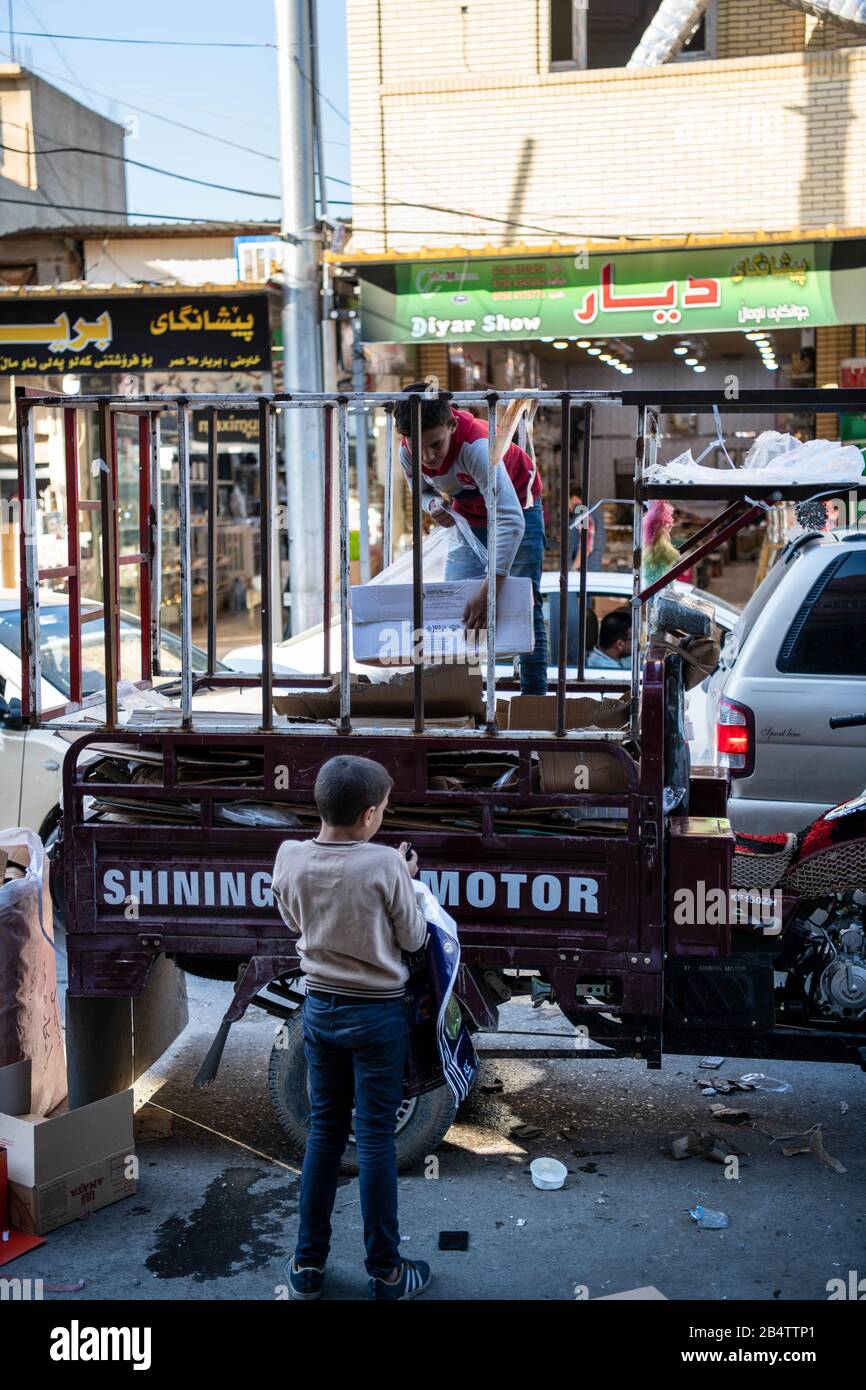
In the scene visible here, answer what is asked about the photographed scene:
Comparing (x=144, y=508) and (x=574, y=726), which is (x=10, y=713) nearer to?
(x=144, y=508)

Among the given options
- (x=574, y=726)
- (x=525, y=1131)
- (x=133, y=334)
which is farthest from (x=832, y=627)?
Result: (x=133, y=334)

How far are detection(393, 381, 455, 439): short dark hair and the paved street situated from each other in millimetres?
2466

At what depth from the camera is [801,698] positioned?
6.62m

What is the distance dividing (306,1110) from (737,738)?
3021 mm

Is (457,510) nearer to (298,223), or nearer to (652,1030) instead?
(652,1030)

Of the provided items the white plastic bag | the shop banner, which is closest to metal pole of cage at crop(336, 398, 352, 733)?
the white plastic bag

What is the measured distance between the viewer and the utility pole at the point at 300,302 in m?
12.0

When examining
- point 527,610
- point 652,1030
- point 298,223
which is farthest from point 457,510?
point 298,223

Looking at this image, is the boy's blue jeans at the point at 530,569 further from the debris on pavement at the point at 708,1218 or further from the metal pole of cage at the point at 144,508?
the debris on pavement at the point at 708,1218

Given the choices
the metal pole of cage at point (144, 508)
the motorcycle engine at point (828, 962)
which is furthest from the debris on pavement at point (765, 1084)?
the metal pole of cage at point (144, 508)

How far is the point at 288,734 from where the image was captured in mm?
4398

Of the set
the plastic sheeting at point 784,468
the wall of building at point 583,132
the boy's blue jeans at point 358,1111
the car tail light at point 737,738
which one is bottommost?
the boy's blue jeans at point 358,1111

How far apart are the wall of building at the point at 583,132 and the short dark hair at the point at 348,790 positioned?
11.6 metres

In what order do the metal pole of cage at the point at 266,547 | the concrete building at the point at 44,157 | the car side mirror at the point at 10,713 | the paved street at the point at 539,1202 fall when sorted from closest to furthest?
the paved street at the point at 539,1202 → the metal pole of cage at the point at 266,547 → the car side mirror at the point at 10,713 → the concrete building at the point at 44,157
